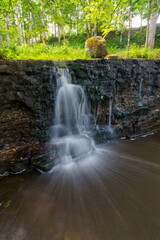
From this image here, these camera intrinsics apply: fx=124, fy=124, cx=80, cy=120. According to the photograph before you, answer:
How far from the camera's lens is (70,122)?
498 centimetres

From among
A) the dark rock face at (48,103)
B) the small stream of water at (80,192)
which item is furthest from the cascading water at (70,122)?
the dark rock face at (48,103)

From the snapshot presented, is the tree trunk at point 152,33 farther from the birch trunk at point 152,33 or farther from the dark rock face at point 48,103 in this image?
the dark rock face at point 48,103

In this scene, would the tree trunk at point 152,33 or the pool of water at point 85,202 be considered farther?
the tree trunk at point 152,33

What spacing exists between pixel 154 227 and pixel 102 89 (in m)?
4.52

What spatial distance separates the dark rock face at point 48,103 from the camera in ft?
12.2

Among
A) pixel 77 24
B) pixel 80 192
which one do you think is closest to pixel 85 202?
pixel 80 192

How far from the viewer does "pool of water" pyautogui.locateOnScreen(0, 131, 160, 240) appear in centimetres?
211

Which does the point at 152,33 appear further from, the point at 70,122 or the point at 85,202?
the point at 85,202

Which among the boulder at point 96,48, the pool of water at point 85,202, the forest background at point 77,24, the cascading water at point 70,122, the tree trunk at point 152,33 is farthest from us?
the tree trunk at point 152,33

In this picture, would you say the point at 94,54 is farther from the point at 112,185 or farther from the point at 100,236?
the point at 100,236

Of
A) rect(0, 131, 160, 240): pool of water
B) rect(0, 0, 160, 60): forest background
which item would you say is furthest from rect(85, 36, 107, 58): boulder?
rect(0, 131, 160, 240): pool of water

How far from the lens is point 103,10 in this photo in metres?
5.53

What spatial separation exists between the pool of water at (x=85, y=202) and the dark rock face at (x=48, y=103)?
0.68 metres

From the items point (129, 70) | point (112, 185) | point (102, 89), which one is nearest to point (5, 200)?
point (112, 185)
